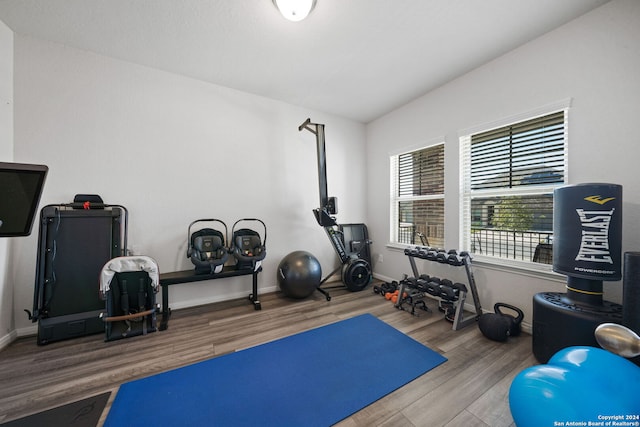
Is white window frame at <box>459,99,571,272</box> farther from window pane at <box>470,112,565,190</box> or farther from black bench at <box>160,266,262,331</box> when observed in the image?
black bench at <box>160,266,262,331</box>

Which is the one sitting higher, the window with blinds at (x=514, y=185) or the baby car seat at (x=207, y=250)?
the window with blinds at (x=514, y=185)

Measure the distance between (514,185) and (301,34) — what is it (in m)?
2.83

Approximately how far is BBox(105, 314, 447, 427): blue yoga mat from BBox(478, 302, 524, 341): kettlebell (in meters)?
0.69

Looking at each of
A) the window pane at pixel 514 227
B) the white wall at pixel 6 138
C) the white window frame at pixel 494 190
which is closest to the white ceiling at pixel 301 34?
the white wall at pixel 6 138

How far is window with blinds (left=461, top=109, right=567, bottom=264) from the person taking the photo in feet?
7.39

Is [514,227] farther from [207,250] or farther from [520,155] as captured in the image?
[207,250]

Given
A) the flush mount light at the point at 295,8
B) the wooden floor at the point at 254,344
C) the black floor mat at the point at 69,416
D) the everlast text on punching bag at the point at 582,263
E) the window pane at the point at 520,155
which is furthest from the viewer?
the window pane at the point at 520,155

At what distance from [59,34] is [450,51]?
408cm

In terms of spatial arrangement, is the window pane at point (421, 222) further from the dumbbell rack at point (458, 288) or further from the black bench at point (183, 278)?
the black bench at point (183, 278)

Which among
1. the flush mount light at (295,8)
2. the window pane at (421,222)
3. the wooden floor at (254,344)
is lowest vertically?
the wooden floor at (254,344)

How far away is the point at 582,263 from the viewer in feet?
5.35

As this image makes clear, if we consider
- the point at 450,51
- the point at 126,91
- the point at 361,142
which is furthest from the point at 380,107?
the point at 126,91

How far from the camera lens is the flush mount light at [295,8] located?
5.91ft

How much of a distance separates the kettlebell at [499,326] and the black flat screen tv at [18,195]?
3454 millimetres
